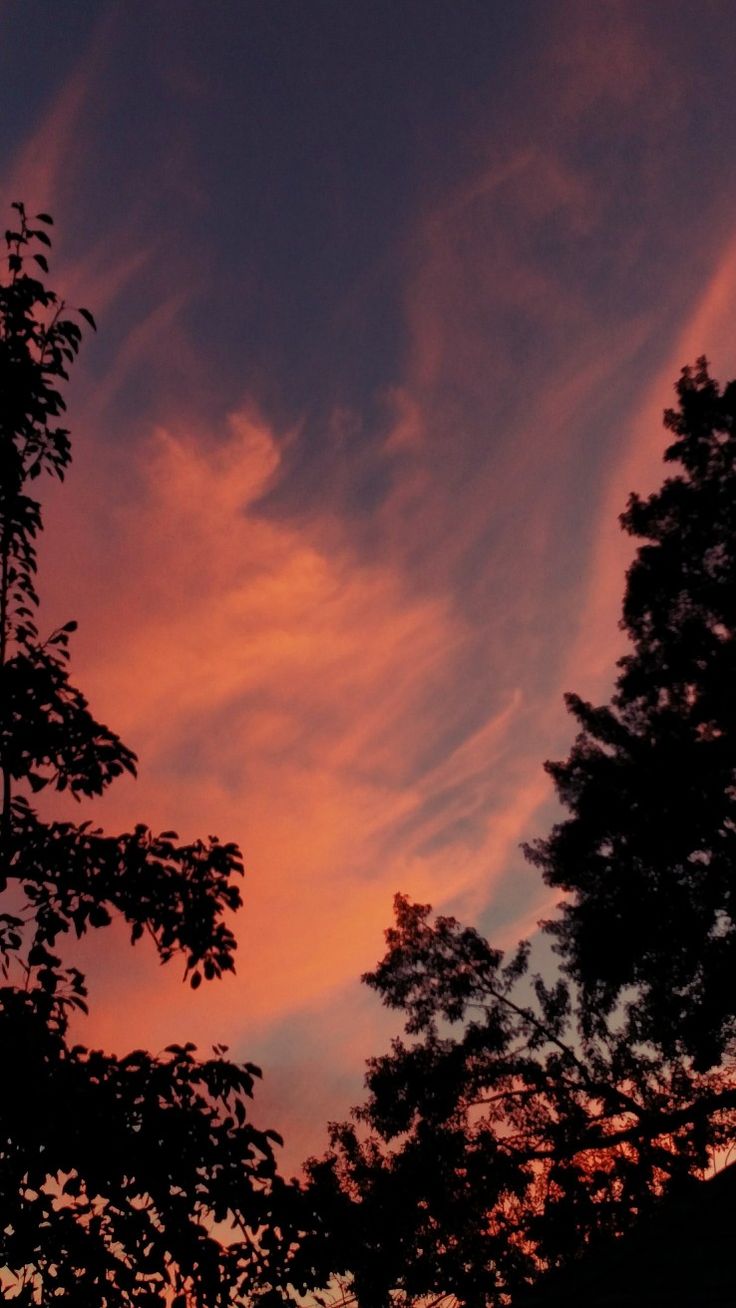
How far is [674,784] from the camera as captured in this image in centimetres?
2178

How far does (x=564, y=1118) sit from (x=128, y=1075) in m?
18.2

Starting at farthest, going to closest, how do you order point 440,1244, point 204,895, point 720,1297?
point 440,1244, point 204,895, point 720,1297

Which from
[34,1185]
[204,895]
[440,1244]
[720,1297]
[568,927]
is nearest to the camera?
[720,1297]

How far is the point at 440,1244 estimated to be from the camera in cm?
2208

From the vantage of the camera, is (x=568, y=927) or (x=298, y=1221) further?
(x=568, y=927)

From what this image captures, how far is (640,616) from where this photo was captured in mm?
23312

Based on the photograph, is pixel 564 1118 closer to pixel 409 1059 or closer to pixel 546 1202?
pixel 546 1202

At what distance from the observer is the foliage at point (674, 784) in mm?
21234

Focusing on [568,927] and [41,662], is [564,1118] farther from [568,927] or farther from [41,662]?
[41,662]

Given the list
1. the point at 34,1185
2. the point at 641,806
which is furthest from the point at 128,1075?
the point at 641,806

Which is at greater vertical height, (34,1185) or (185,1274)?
(34,1185)

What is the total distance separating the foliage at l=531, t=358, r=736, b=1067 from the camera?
69.7ft

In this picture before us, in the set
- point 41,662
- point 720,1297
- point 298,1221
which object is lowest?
point 720,1297

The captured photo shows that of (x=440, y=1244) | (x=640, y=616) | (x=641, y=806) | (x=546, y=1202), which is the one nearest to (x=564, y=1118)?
(x=546, y=1202)
